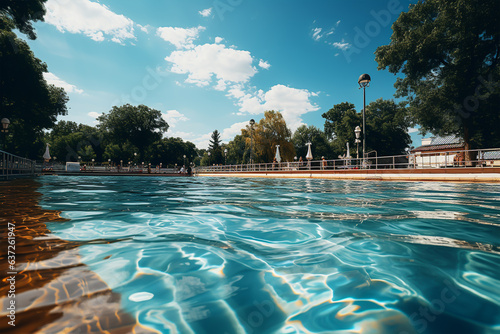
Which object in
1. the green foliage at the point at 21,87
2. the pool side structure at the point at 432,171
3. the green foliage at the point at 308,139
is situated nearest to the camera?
the pool side structure at the point at 432,171

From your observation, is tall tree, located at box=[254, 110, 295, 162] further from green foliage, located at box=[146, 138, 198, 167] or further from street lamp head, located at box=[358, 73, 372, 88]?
→ green foliage, located at box=[146, 138, 198, 167]

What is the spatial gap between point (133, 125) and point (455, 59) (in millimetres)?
62394

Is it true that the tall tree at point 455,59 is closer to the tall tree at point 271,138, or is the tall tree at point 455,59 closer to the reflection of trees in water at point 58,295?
the tall tree at point 271,138

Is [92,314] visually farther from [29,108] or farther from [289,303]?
[29,108]

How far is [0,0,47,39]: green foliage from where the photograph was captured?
763 inches

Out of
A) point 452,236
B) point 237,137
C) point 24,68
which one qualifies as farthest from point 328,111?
point 452,236

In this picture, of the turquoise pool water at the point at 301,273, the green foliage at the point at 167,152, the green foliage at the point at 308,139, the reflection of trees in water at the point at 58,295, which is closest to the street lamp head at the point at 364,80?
the turquoise pool water at the point at 301,273

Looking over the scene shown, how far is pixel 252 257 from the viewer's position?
2.43 m

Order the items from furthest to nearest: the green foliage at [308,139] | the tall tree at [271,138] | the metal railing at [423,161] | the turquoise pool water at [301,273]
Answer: the green foliage at [308,139] → the tall tree at [271,138] → the metal railing at [423,161] → the turquoise pool water at [301,273]

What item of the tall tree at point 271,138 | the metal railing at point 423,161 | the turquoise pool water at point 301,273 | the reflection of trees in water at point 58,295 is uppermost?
the tall tree at point 271,138

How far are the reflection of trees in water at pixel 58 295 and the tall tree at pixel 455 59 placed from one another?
2708 cm

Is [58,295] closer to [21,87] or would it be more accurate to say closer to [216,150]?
[21,87]

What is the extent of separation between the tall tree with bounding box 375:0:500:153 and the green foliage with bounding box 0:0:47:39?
31887 mm

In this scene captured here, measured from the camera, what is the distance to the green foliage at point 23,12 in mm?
19375
